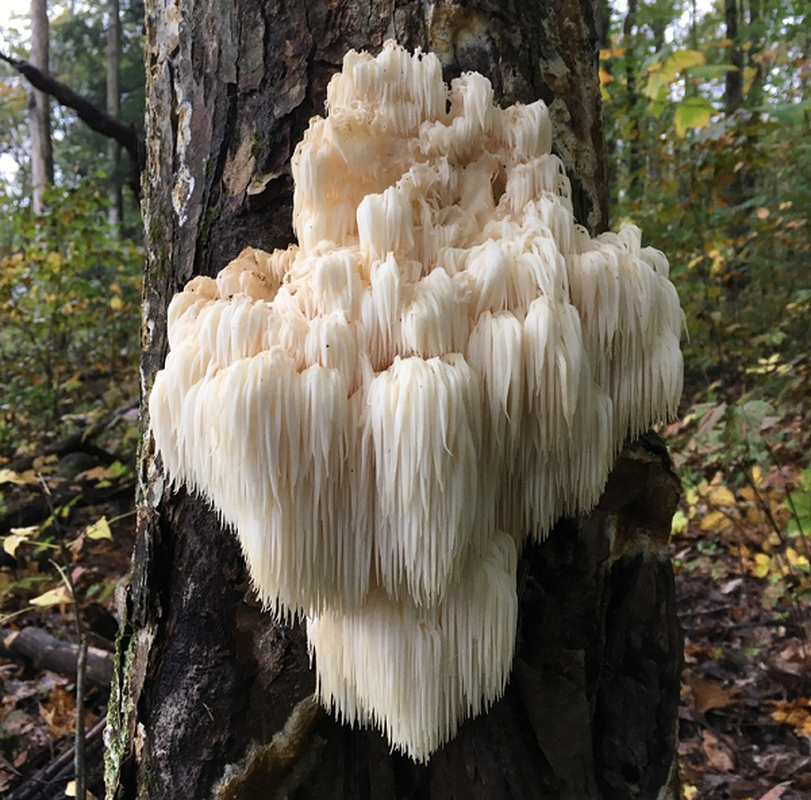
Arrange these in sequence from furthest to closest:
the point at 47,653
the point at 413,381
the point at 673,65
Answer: the point at 673,65
the point at 47,653
the point at 413,381

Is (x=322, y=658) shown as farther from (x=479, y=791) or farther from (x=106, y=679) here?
(x=106, y=679)

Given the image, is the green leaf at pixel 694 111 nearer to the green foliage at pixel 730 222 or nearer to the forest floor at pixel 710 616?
the green foliage at pixel 730 222

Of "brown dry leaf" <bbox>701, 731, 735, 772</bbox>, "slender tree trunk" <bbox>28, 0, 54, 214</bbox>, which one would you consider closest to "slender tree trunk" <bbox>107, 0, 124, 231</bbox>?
"slender tree trunk" <bbox>28, 0, 54, 214</bbox>

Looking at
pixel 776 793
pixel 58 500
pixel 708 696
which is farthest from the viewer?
pixel 58 500

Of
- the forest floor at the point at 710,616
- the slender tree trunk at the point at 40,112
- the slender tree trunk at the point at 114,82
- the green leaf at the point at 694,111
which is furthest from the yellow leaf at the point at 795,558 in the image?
the slender tree trunk at the point at 114,82

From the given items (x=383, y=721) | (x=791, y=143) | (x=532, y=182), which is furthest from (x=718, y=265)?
(x=383, y=721)

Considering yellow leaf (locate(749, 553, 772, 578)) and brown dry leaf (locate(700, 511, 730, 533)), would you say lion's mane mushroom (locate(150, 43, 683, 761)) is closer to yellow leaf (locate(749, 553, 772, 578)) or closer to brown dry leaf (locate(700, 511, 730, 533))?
yellow leaf (locate(749, 553, 772, 578))

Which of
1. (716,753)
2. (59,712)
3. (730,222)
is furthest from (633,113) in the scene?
(59,712)

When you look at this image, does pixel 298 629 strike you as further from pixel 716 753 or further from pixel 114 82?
pixel 114 82
